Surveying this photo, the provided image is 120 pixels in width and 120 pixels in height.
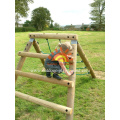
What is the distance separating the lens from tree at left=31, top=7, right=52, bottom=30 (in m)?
34.2

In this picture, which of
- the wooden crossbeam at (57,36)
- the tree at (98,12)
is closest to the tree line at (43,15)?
the tree at (98,12)

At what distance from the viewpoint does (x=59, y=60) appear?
2.11 meters

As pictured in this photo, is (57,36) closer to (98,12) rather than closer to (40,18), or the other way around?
(98,12)

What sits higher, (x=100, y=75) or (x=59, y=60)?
(x=59, y=60)

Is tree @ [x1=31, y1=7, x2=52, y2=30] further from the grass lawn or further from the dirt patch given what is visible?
the grass lawn

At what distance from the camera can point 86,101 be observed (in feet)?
9.53

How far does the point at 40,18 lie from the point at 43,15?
1888mm

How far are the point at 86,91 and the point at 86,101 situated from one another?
1.30ft

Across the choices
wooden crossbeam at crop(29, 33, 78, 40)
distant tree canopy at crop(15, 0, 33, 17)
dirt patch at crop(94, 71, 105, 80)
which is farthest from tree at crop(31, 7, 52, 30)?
wooden crossbeam at crop(29, 33, 78, 40)

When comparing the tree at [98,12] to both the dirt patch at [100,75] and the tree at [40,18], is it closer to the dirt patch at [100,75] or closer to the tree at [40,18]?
the tree at [40,18]

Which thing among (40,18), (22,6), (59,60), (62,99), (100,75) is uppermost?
(40,18)

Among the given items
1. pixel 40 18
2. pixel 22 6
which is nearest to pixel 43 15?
pixel 40 18

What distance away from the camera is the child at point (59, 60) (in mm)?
2121

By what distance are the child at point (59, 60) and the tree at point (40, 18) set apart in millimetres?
32937
